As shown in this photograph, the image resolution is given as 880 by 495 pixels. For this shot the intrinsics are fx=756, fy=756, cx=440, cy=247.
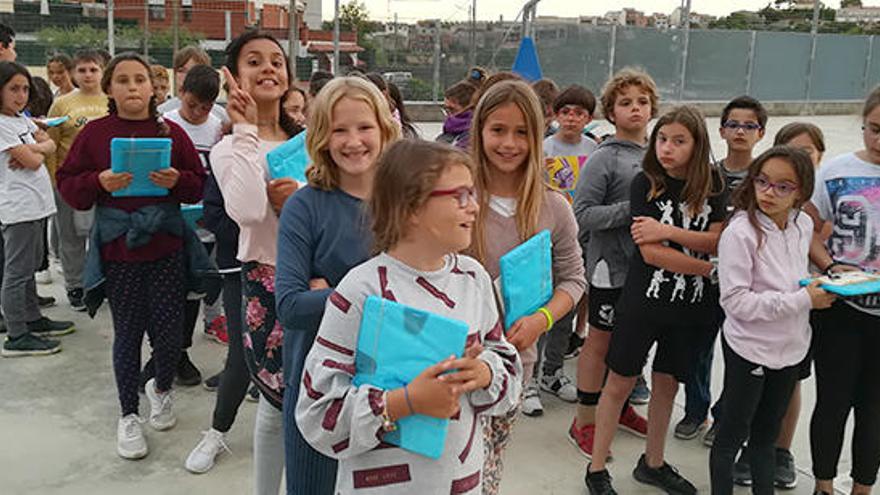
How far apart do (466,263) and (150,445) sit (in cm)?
238

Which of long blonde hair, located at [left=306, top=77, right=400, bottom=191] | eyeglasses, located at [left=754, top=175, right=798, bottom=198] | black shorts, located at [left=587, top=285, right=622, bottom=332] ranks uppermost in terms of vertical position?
long blonde hair, located at [left=306, top=77, right=400, bottom=191]

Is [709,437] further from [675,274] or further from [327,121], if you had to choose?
[327,121]

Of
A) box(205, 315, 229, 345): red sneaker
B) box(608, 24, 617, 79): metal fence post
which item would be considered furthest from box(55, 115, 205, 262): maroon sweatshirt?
box(608, 24, 617, 79): metal fence post

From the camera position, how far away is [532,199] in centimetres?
228

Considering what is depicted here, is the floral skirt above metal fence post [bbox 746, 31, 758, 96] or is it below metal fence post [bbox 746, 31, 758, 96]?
below

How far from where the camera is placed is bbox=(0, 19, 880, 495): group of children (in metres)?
1.67

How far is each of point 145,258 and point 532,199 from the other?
1925 millimetres

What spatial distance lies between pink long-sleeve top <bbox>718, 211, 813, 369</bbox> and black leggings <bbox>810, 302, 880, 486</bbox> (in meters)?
0.24

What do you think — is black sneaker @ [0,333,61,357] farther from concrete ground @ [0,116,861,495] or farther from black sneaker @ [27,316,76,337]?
black sneaker @ [27,316,76,337]

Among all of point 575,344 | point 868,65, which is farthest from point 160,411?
point 868,65

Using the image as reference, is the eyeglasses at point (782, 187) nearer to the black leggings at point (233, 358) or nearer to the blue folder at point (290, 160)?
the blue folder at point (290, 160)

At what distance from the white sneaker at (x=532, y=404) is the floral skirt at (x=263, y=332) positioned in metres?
1.73

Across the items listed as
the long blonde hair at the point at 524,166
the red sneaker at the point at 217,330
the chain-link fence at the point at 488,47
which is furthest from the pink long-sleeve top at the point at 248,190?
the chain-link fence at the point at 488,47

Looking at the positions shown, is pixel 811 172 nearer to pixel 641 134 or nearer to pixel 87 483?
pixel 641 134
